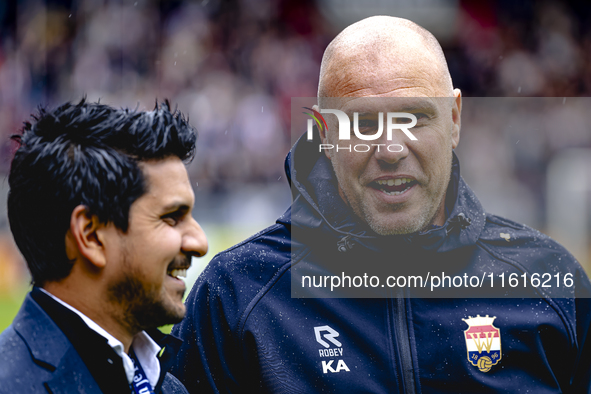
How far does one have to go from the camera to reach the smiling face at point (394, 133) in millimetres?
2014

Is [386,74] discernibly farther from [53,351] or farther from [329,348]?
[53,351]

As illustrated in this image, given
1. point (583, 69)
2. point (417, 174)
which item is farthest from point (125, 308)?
point (583, 69)

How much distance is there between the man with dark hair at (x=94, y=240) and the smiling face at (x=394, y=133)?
2.08 feet

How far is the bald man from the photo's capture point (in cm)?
192

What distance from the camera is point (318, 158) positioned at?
2.22 metres

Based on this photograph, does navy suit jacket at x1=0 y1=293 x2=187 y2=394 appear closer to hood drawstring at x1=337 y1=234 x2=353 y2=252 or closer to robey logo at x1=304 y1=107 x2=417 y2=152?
hood drawstring at x1=337 y1=234 x2=353 y2=252

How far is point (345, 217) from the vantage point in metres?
2.08

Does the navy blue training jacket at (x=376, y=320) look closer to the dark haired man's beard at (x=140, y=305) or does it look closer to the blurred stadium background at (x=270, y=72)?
the dark haired man's beard at (x=140, y=305)

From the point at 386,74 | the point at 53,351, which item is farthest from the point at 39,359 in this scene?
the point at 386,74

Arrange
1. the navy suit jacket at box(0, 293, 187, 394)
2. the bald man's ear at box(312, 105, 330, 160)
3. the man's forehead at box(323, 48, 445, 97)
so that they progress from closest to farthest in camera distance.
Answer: the navy suit jacket at box(0, 293, 187, 394) < the man's forehead at box(323, 48, 445, 97) < the bald man's ear at box(312, 105, 330, 160)

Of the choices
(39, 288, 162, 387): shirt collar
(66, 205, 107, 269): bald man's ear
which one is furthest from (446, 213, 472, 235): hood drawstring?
(66, 205, 107, 269): bald man's ear

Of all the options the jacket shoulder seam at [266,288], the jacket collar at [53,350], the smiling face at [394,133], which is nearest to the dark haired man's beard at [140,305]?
the jacket collar at [53,350]

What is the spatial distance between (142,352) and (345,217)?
747 millimetres

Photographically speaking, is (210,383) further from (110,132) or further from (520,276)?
(520,276)
